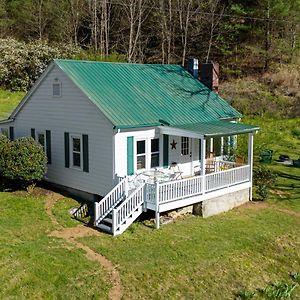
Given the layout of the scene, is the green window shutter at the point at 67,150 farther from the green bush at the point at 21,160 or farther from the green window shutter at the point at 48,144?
the green window shutter at the point at 48,144

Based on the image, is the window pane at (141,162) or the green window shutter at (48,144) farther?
the green window shutter at (48,144)

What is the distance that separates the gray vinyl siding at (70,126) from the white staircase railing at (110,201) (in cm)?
81

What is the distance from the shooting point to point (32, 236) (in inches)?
558

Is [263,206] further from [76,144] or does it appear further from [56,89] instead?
[56,89]

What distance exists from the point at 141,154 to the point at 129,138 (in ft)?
3.28

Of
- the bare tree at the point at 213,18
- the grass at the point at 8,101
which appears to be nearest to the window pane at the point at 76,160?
the grass at the point at 8,101

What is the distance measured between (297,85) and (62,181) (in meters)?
29.7

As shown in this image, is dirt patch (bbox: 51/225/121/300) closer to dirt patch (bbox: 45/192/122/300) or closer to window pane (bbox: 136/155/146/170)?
dirt patch (bbox: 45/192/122/300)

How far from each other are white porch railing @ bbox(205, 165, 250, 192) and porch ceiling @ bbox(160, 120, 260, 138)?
5.41 feet

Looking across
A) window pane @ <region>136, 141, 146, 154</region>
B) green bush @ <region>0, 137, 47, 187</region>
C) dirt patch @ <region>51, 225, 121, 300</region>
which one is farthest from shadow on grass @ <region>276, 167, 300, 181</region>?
green bush @ <region>0, 137, 47, 187</region>

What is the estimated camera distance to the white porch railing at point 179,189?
15.4m

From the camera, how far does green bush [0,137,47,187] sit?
57.0ft

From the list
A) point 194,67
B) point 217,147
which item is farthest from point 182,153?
point 194,67

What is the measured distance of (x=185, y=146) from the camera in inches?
743
